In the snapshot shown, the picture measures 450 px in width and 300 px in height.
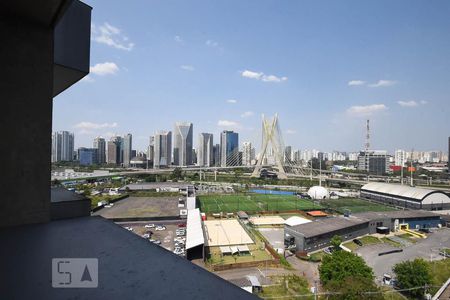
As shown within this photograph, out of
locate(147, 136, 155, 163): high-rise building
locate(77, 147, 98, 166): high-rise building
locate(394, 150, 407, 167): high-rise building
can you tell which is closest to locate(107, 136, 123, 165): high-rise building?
locate(77, 147, 98, 166): high-rise building

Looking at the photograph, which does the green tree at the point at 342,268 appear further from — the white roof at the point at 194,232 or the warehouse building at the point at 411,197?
the warehouse building at the point at 411,197

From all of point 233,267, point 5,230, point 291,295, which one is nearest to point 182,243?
point 233,267

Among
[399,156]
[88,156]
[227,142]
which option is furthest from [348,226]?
[399,156]

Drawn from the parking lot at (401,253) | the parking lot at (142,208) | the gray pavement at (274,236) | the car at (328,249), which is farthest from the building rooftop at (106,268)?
the parking lot at (142,208)

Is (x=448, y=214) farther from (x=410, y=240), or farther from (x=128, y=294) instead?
(x=128, y=294)

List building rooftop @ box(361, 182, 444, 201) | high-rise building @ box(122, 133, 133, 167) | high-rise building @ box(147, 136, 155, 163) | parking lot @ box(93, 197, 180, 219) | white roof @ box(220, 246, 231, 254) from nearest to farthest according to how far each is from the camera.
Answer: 1. white roof @ box(220, 246, 231, 254)
2. parking lot @ box(93, 197, 180, 219)
3. building rooftop @ box(361, 182, 444, 201)
4. high-rise building @ box(122, 133, 133, 167)
5. high-rise building @ box(147, 136, 155, 163)

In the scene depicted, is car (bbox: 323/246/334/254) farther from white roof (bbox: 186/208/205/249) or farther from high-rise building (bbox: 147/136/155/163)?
high-rise building (bbox: 147/136/155/163)

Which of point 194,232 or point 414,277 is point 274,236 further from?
point 414,277
